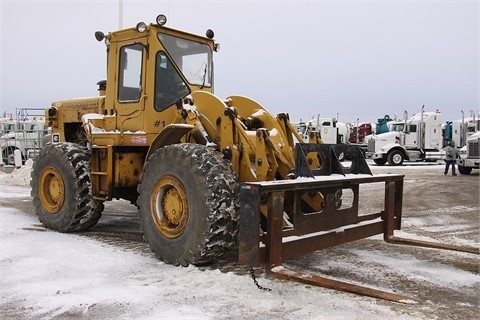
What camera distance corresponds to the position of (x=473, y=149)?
69.2 ft

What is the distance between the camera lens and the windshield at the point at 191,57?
271 inches

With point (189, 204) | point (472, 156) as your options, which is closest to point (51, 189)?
point (189, 204)

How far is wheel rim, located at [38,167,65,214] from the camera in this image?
754 cm

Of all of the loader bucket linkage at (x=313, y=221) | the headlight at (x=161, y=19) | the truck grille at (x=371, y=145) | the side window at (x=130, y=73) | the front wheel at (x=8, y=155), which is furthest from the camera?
the truck grille at (x=371, y=145)

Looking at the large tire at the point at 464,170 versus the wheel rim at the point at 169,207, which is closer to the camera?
the wheel rim at the point at 169,207

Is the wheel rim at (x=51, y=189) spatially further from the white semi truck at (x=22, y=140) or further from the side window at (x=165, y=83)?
the white semi truck at (x=22, y=140)

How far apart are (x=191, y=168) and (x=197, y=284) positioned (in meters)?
1.20

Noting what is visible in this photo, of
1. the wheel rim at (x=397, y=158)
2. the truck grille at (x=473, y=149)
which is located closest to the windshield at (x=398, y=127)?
the wheel rim at (x=397, y=158)

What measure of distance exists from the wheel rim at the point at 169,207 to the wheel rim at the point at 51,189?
2270 millimetres

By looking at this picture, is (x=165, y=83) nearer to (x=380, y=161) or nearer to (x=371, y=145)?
(x=380, y=161)

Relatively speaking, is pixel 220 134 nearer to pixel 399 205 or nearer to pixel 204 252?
pixel 204 252

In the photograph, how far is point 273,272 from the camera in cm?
479

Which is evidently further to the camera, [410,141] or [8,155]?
[410,141]

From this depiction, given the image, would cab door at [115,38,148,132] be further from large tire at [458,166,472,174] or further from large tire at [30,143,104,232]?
large tire at [458,166,472,174]
